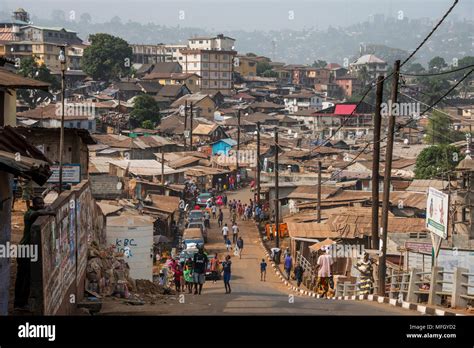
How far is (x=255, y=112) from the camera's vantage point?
10756 cm

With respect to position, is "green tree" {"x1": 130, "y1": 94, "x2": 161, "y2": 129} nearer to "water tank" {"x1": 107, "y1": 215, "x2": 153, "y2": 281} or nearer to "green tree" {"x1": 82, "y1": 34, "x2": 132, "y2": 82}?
"green tree" {"x1": 82, "y1": 34, "x2": 132, "y2": 82}

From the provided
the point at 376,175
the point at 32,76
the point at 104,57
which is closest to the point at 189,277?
the point at 376,175

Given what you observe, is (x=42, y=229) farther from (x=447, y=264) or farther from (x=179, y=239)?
(x=179, y=239)

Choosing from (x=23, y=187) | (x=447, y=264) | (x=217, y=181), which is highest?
(x=23, y=187)

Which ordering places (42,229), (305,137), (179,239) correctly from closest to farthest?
(42,229) < (179,239) < (305,137)

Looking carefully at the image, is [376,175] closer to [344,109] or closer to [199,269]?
[199,269]

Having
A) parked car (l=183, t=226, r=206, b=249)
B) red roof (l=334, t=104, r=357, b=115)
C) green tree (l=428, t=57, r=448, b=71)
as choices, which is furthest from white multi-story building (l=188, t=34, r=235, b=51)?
parked car (l=183, t=226, r=206, b=249)

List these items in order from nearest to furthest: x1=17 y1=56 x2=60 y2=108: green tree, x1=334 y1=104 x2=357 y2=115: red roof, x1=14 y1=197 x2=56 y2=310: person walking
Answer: x1=14 y1=197 x2=56 y2=310: person walking < x1=17 y1=56 x2=60 y2=108: green tree < x1=334 y1=104 x2=357 y2=115: red roof

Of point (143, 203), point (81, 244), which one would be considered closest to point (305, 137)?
point (143, 203)

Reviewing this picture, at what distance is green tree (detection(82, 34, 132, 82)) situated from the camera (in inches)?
4262

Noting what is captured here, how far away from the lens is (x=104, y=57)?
109 m

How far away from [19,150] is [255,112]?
311ft

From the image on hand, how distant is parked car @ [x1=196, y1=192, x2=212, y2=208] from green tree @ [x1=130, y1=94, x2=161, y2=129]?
2943 centimetres

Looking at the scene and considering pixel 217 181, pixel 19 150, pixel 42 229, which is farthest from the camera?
pixel 217 181
